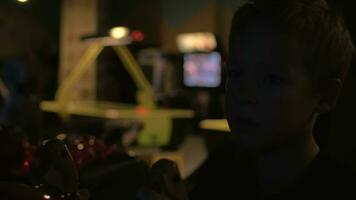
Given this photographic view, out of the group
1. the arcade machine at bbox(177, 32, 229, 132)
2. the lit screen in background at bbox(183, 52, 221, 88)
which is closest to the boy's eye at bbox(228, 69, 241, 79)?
the arcade machine at bbox(177, 32, 229, 132)

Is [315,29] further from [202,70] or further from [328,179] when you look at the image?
[202,70]

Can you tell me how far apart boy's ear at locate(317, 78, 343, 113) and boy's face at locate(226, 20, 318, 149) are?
0.08 ft

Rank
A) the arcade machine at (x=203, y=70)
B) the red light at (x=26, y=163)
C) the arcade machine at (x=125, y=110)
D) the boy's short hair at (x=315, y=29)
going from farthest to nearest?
1. the arcade machine at (x=203, y=70)
2. the arcade machine at (x=125, y=110)
3. the red light at (x=26, y=163)
4. the boy's short hair at (x=315, y=29)

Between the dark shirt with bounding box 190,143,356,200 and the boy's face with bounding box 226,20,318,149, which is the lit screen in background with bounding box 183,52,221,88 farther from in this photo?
Result: the boy's face with bounding box 226,20,318,149

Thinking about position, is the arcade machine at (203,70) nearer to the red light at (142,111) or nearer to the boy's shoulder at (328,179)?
the red light at (142,111)

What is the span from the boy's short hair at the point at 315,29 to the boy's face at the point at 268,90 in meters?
0.01

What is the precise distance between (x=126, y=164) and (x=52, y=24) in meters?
4.88

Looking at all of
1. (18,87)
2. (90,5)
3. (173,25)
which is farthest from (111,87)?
(18,87)

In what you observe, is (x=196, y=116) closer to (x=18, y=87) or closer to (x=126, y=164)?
(x=18, y=87)

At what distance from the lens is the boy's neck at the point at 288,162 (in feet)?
2.34

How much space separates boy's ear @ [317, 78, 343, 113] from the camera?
2.27 ft

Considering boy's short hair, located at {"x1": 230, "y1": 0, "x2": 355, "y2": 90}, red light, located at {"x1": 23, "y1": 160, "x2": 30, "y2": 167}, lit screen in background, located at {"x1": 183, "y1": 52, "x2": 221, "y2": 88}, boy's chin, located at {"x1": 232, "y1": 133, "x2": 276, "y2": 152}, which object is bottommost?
lit screen in background, located at {"x1": 183, "y1": 52, "x2": 221, "y2": 88}

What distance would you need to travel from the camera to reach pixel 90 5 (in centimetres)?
557

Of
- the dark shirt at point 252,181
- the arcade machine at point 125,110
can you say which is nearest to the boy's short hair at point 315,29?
the dark shirt at point 252,181
